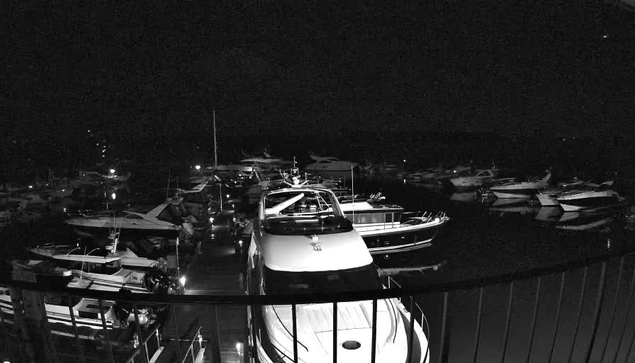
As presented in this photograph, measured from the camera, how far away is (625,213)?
26219mm

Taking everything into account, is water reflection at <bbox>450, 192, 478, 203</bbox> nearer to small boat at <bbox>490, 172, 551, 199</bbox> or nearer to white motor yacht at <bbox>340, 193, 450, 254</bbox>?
small boat at <bbox>490, 172, 551, 199</bbox>

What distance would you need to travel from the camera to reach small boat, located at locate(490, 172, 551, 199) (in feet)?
114

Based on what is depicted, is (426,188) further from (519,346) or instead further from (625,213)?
(519,346)

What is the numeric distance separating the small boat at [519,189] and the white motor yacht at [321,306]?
114ft

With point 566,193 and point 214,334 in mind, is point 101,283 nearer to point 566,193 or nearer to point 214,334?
point 214,334

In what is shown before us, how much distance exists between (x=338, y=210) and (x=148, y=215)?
593 inches

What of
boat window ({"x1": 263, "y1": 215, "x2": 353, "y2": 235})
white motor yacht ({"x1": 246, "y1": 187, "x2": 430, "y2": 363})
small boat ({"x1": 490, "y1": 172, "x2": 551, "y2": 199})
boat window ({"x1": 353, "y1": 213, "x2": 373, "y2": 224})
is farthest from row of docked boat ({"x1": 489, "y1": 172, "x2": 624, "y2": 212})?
white motor yacht ({"x1": 246, "y1": 187, "x2": 430, "y2": 363})

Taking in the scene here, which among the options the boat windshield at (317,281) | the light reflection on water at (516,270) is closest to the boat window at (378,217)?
the light reflection on water at (516,270)

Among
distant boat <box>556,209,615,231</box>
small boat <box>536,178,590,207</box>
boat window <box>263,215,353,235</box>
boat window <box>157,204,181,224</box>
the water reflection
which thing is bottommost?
the water reflection

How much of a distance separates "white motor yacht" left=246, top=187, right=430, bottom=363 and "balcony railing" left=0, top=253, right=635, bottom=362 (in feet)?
1.52

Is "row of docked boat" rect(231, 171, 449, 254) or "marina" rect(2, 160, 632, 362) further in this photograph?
"row of docked boat" rect(231, 171, 449, 254)

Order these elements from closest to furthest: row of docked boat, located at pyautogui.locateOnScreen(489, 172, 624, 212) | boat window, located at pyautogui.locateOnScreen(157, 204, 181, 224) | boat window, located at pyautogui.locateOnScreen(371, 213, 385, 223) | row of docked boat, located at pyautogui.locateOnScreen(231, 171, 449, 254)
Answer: row of docked boat, located at pyautogui.locateOnScreen(231, 171, 449, 254) → boat window, located at pyautogui.locateOnScreen(371, 213, 385, 223) → boat window, located at pyautogui.locateOnScreen(157, 204, 181, 224) → row of docked boat, located at pyautogui.locateOnScreen(489, 172, 624, 212)

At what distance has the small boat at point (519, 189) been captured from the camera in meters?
34.8

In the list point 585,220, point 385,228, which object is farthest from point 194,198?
point 585,220
